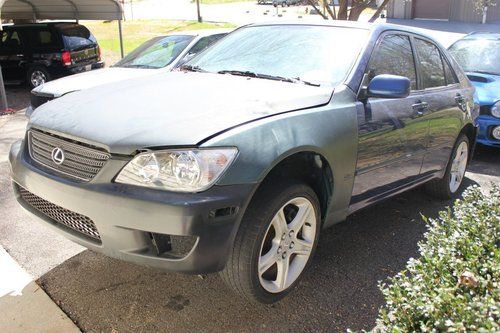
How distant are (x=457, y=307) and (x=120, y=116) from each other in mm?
1918

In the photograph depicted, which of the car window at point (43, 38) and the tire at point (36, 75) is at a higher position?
the car window at point (43, 38)

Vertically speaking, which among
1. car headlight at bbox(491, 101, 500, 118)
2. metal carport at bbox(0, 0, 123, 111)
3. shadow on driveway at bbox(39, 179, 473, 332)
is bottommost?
shadow on driveway at bbox(39, 179, 473, 332)

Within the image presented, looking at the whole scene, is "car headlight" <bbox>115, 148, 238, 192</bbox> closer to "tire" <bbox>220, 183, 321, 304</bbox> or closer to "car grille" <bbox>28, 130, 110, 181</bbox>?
"car grille" <bbox>28, 130, 110, 181</bbox>

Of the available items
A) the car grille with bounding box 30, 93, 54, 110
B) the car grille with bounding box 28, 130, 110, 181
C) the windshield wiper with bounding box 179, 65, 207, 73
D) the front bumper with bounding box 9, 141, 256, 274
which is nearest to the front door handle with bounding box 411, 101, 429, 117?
the windshield wiper with bounding box 179, 65, 207, 73

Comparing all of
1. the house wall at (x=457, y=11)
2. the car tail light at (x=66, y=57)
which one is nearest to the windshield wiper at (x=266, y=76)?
the car tail light at (x=66, y=57)

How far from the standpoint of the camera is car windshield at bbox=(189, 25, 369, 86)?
3332 mm

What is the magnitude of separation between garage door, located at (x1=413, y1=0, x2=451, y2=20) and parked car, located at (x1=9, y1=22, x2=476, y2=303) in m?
32.5

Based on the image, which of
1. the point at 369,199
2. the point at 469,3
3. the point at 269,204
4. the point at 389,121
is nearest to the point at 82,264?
the point at 269,204

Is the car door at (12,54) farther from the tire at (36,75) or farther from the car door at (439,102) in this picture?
the car door at (439,102)

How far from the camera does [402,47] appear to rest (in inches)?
155

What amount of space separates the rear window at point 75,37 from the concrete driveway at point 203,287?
7656 millimetres

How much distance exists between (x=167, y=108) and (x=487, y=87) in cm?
528

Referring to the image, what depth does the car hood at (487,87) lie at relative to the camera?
241 inches

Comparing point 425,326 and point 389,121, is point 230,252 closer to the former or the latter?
point 425,326
